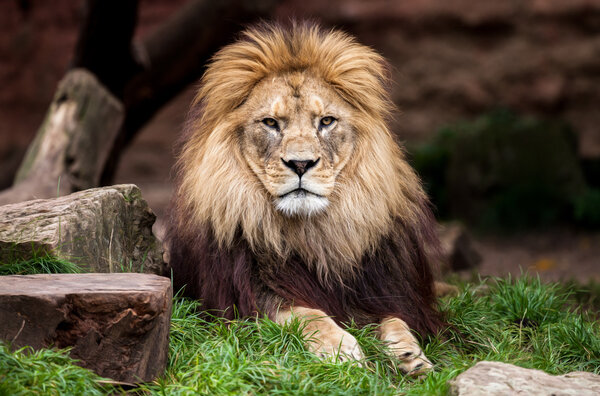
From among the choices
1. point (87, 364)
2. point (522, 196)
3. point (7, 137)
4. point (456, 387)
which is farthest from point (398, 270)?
point (7, 137)

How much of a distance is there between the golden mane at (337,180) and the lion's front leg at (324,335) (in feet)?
0.84

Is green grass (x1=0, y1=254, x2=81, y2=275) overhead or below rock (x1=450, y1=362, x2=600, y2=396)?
overhead

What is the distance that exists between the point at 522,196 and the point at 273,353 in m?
6.78

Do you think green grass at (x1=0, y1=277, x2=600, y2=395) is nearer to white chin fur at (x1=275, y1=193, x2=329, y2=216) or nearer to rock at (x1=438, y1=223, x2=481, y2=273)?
white chin fur at (x1=275, y1=193, x2=329, y2=216)

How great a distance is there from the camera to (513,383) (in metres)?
2.92

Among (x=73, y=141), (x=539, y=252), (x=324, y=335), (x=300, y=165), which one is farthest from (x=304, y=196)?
(x=539, y=252)

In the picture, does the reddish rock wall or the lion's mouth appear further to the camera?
the reddish rock wall

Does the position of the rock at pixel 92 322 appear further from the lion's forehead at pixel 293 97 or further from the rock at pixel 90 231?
the lion's forehead at pixel 293 97

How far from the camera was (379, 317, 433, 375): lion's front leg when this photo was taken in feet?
11.2

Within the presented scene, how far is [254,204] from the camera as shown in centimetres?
366

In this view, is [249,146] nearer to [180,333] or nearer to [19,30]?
[180,333]

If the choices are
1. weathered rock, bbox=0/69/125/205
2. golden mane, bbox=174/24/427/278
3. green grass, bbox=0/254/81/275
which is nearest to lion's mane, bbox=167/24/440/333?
golden mane, bbox=174/24/427/278

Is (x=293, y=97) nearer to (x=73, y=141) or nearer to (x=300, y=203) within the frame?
(x=300, y=203)

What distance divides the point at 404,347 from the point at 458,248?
364cm
